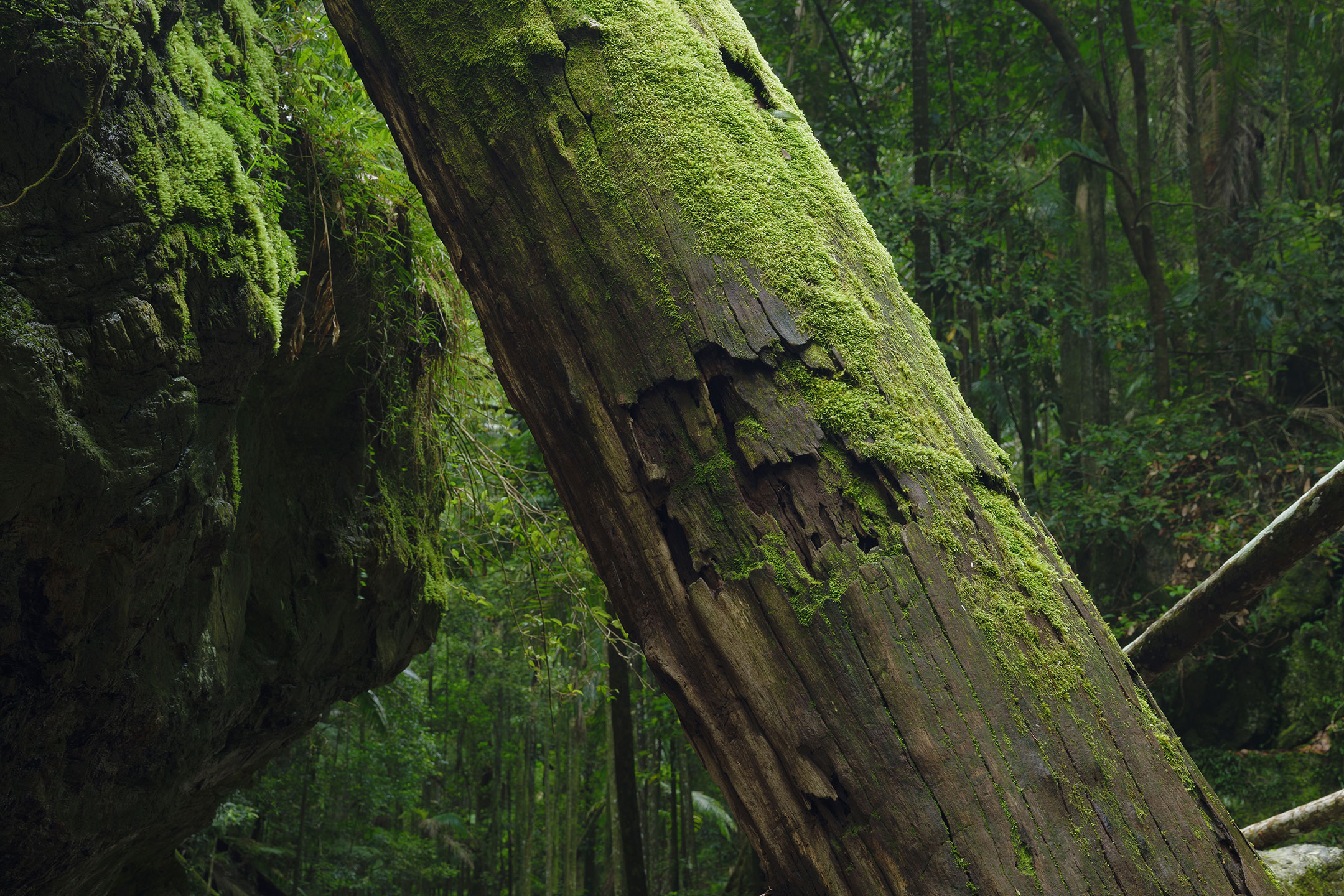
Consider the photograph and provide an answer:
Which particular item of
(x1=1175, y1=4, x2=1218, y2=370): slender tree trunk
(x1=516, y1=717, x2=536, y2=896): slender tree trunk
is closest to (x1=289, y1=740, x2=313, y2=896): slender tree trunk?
(x1=516, y1=717, x2=536, y2=896): slender tree trunk

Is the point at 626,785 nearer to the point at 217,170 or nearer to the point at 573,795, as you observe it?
the point at 573,795

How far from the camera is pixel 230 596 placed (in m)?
3.04

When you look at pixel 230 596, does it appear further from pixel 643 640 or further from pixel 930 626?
pixel 930 626

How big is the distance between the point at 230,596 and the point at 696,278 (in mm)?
2601

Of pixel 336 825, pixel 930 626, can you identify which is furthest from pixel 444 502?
pixel 336 825

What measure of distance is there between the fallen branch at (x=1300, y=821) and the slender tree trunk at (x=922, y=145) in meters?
6.10

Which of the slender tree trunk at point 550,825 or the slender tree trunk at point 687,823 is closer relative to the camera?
the slender tree trunk at point 550,825

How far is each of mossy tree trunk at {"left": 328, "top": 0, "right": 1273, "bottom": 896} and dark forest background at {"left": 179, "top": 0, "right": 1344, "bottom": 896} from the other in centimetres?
215

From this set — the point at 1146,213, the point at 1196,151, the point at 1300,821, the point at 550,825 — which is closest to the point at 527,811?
the point at 550,825

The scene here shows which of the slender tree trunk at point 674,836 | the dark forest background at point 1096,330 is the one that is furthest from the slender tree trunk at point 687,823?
the dark forest background at point 1096,330

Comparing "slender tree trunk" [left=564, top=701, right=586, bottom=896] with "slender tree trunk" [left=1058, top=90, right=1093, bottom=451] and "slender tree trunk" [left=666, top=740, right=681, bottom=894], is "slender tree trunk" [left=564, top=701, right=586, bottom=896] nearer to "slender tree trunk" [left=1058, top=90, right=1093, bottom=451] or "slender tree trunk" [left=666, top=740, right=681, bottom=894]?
"slender tree trunk" [left=666, top=740, right=681, bottom=894]

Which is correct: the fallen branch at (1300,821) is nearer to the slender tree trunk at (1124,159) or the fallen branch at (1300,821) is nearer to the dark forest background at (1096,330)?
the dark forest background at (1096,330)

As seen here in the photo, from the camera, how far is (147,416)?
195 centimetres

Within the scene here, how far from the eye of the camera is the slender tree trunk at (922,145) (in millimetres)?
7512
